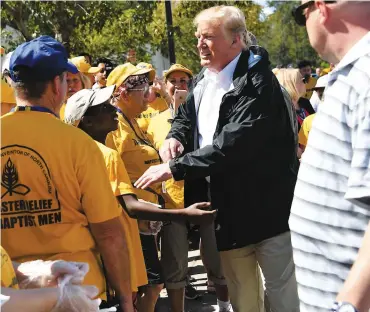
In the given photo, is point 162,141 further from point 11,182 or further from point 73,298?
point 73,298

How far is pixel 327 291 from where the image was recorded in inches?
81.5

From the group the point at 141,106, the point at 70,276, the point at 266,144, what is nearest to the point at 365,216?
the point at 70,276

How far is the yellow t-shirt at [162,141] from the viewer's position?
5191mm

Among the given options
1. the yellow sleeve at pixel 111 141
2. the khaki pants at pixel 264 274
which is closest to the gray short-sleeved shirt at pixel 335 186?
the khaki pants at pixel 264 274

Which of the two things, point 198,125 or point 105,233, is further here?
point 198,125

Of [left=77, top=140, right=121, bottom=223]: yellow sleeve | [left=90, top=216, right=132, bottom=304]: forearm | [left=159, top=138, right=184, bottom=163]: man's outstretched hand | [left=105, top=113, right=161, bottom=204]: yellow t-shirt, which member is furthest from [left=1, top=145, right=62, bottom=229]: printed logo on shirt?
[left=105, top=113, right=161, bottom=204]: yellow t-shirt

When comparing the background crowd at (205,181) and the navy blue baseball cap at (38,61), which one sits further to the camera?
the navy blue baseball cap at (38,61)

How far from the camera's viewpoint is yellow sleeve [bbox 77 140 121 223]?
9.23 feet

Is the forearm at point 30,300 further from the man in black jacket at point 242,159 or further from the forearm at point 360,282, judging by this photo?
the man in black jacket at point 242,159

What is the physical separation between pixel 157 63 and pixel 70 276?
37686 mm

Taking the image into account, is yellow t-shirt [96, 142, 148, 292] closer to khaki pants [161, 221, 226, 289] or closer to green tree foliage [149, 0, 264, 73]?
khaki pants [161, 221, 226, 289]

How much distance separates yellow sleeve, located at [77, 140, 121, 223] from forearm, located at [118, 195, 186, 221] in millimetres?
742

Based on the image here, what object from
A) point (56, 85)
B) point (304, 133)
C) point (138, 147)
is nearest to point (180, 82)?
point (304, 133)

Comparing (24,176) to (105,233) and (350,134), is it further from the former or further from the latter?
(350,134)
